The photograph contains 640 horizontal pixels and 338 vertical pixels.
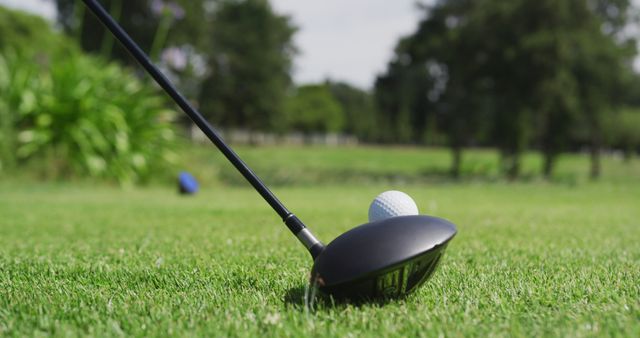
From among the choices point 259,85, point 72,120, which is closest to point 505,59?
point 72,120

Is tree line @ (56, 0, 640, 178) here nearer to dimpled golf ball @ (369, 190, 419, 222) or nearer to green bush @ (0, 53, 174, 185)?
→ green bush @ (0, 53, 174, 185)

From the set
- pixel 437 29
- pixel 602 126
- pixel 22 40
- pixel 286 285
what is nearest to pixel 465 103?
pixel 437 29

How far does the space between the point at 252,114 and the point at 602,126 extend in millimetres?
28540

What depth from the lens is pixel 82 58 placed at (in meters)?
10.9

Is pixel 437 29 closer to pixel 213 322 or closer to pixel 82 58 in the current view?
pixel 82 58

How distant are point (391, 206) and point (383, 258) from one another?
0.92 metres

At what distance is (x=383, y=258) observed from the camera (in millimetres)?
1721

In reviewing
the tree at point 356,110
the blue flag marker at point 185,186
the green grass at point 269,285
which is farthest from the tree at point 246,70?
the green grass at point 269,285

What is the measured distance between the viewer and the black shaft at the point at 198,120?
2059 millimetres

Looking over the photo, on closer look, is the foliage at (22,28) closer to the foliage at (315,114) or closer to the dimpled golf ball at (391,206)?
the foliage at (315,114)

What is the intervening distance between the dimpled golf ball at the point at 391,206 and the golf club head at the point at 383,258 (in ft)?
2.20

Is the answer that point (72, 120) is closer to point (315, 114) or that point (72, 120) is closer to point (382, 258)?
point (382, 258)

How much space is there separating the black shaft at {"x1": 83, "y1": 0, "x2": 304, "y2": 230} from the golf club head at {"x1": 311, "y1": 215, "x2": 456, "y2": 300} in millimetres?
281

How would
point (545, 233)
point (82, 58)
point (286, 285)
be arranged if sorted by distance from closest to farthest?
point (286, 285) → point (545, 233) → point (82, 58)
